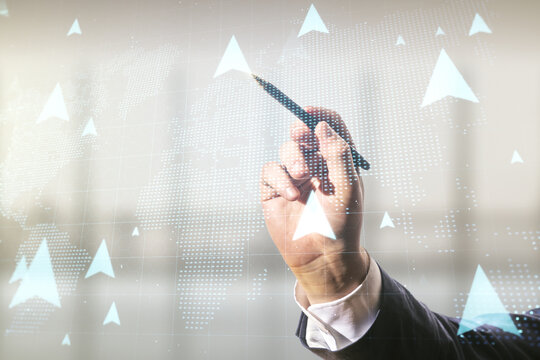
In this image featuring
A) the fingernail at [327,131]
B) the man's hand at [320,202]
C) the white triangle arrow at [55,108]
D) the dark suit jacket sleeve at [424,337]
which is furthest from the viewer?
the white triangle arrow at [55,108]

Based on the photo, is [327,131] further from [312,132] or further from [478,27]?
[478,27]

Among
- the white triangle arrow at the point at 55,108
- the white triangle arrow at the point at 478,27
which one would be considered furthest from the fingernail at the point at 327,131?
the white triangle arrow at the point at 55,108

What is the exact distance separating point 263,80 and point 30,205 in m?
1.08

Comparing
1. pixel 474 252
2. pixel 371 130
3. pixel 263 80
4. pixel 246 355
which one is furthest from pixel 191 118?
pixel 474 252

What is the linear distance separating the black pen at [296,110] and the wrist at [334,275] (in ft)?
0.94

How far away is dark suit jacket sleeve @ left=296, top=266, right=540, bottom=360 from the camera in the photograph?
3.21ft

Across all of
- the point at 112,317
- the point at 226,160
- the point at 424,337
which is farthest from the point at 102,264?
the point at 424,337

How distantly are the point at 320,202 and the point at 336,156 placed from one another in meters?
0.16

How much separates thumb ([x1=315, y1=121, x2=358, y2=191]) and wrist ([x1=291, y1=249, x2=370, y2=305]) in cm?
22

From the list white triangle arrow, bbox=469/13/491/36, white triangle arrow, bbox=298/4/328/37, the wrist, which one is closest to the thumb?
the wrist

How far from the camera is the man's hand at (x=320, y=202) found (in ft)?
3.58

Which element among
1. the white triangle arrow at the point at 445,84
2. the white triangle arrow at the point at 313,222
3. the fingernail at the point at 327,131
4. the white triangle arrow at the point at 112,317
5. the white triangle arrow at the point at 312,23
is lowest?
the white triangle arrow at the point at 112,317

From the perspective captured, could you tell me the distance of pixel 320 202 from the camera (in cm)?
114

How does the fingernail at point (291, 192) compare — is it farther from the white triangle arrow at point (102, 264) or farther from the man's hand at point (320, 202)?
the white triangle arrow at point (102, 264)
